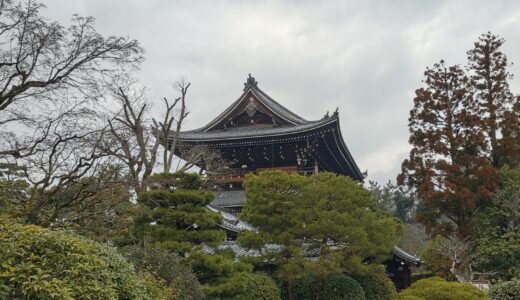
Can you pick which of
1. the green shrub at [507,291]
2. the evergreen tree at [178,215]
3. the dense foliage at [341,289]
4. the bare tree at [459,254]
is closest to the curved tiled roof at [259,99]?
the bare tree at [459,254]

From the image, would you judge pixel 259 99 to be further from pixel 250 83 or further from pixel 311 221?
pixel 311 221

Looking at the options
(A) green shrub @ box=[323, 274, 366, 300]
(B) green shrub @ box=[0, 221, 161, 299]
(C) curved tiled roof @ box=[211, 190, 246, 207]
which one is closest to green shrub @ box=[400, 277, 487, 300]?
(A) green shrub @ box=[323, 274, 366, 300]

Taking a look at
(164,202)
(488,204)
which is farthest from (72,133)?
(488,204)

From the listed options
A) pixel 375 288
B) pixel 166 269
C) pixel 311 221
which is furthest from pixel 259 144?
pixel 166 269

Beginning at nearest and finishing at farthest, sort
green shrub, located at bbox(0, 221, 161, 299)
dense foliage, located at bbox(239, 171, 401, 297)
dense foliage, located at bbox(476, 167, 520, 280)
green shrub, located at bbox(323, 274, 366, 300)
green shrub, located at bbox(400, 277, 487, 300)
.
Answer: green shrub, located at bbox(0, 221, 161, 299), green shrub, located at bbox(400, 277, 487, 300), dense foliage, located at bbox(239, 171, 401, 297), green shrub, located at bbox(323, 274, 366, 300), dense foliage, located at bbox(476, 167, 520, 280)

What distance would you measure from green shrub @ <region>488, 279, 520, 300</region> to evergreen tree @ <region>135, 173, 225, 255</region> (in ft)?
23.0

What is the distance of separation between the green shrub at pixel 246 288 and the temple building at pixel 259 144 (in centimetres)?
722

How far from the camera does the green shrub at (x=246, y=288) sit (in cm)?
1357

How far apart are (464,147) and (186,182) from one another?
14345 millimetres

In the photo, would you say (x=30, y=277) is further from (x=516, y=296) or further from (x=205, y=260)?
(x=516, y=296)

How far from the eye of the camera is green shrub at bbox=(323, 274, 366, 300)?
17516 mm

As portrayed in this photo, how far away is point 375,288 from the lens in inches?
746

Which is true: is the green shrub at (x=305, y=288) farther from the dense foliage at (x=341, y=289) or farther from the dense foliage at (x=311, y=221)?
the dense foliage at (x=311, y=221)

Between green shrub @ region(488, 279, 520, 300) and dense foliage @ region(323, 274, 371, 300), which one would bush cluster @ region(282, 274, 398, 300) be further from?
green shrub @ region(488, 279, 520, 300)
